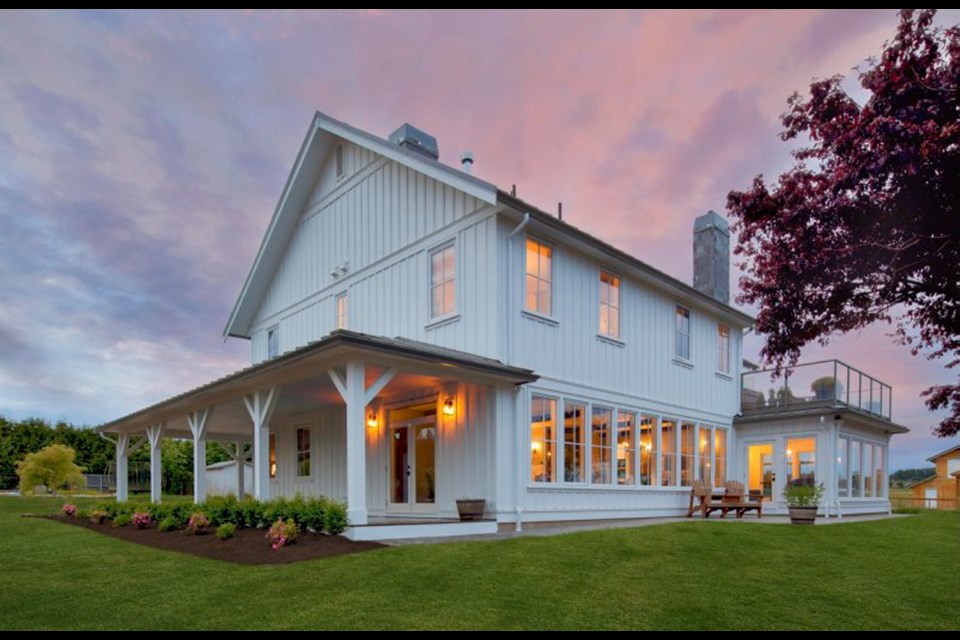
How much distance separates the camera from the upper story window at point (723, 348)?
17.7m

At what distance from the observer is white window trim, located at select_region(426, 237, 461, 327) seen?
11.8 metres

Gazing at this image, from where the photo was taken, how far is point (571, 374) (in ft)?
40.7

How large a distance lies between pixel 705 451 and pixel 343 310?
10085 mm

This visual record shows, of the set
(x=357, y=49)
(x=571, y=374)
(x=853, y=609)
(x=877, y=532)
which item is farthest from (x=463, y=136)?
(x=853, y=609)

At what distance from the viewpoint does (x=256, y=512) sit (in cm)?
988

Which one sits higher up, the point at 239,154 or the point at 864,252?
the point at 239,154

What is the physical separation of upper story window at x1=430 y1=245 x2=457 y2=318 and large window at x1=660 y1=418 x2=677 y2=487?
6274mm

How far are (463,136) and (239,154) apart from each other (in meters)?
7.49

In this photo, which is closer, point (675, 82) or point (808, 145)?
point (808, 145)

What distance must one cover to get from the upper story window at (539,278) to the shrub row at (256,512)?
16.2 ft

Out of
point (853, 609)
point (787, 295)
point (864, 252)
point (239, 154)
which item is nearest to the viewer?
point (864, 252)

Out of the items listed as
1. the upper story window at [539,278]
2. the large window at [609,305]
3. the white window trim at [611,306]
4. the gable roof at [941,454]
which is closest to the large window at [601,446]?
the white window trim at [611,306]

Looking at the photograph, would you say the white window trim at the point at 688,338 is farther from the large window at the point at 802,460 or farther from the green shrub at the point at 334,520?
the green shrub at the point at 334,520

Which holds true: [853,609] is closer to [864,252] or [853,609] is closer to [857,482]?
[864,252]
